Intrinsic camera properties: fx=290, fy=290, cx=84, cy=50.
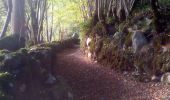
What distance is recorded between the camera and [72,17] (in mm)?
30172

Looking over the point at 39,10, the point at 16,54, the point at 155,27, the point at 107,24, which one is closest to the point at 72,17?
the point at 39,10

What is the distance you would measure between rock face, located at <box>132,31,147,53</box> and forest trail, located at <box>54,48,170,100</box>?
115 cm

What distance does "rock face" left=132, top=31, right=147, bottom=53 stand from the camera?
34.9 ft

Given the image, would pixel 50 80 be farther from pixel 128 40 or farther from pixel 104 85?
pixel 128 40

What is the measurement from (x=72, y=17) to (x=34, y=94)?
23.1m

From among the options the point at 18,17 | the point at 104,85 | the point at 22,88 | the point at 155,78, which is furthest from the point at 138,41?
the point at 22,88

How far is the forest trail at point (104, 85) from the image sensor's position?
8.95 m

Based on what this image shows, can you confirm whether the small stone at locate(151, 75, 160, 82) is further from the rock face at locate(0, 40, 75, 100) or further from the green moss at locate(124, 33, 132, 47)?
the rock face at locate(0, 40, 75, 100)

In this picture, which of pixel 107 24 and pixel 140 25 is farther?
pixel 107 24

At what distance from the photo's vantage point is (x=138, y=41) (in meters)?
10.7

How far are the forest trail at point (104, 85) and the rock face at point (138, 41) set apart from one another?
115 centimetres

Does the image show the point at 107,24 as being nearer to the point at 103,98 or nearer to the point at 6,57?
the point at 103,98

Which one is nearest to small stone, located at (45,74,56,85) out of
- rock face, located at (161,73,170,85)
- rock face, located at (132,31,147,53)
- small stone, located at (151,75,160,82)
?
small stone, located at (151,75,160,82)

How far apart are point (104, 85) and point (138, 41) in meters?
2.18
